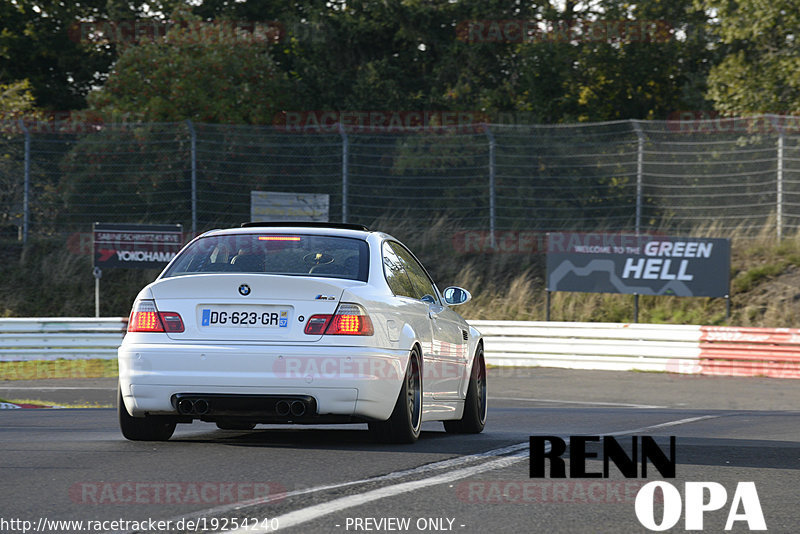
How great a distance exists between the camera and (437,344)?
9.56m

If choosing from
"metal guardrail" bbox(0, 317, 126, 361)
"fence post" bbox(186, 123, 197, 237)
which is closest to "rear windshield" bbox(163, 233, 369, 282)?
"metal guardrail" bbox(0, 317, 126, 361)

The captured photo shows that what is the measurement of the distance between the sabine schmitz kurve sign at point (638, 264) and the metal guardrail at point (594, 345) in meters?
2.08

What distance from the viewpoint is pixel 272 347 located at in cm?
807

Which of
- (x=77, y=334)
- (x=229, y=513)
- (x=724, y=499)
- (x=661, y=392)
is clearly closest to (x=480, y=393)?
(x=724, y=499)

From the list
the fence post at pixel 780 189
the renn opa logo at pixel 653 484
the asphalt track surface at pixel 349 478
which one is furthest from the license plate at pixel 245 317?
the fence post at pixel 780 189

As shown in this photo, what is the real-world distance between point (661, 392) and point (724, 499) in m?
12.2

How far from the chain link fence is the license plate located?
19.2m

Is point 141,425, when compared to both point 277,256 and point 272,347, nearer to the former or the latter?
point 272,347

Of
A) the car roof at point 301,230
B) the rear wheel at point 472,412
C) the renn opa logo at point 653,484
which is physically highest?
the car roof at point 301,230

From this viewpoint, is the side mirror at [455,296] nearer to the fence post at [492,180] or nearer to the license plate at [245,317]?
the license plate at [245,317]

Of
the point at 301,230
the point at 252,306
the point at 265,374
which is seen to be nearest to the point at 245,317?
the point at 252,306

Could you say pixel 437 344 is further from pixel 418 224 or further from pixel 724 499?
pixel 418 224

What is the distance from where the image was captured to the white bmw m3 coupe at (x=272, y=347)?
8.08 metres

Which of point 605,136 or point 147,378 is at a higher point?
point 605,136
